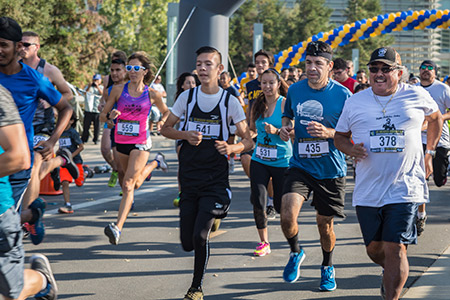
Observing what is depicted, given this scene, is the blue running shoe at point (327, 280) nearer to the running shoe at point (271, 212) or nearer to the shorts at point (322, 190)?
the shorts at point (322, 190)

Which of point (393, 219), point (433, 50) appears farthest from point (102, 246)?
point (433, 50)

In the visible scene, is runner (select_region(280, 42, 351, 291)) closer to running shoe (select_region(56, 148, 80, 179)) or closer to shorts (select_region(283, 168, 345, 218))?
shorts (select_region(283, 168, 345, 218))

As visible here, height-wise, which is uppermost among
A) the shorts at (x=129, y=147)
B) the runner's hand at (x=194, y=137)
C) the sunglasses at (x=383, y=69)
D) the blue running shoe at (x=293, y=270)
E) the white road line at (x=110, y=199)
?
the sunglasses at (x=383, y=69)

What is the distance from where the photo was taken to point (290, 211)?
5.77 meters

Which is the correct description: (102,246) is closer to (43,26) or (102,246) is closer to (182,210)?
(182,210)

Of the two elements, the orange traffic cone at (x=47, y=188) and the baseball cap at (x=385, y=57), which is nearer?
the baseball cap at (x=385, y=57)

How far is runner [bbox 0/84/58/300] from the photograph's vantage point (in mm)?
3482

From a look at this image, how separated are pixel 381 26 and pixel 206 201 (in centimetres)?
1915

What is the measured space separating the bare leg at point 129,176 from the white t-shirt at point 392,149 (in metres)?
3.05

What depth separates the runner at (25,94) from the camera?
481 cm

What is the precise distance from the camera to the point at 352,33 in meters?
24.0

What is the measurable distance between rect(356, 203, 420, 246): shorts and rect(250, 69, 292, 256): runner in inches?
82.2

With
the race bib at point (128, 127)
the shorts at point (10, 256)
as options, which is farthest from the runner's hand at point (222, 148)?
the race bib at point (128, 127)

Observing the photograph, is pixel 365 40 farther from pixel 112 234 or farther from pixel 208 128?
pixel 208 128
